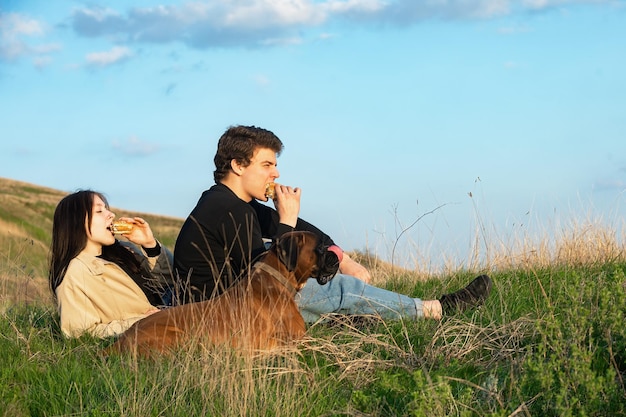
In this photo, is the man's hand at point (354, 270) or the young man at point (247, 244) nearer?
the young man at point (247, 244)

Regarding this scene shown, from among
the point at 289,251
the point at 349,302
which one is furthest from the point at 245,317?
the point at 349,302

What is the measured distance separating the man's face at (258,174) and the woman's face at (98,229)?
1.17 m

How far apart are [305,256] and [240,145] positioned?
1452 mm

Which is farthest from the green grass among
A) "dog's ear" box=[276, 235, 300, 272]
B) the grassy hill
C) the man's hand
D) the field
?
the grassy hill

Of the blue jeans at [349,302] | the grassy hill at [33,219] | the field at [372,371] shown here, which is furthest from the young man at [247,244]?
the grassy hill at [33,219]

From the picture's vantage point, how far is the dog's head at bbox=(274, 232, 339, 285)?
5684mm

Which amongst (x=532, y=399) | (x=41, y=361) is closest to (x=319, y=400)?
(x=532, y=399)

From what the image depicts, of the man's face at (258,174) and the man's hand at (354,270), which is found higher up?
the man's face at (258,174)

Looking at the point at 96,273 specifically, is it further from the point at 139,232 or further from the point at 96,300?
the point at 139,232

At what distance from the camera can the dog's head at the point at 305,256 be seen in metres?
5.68

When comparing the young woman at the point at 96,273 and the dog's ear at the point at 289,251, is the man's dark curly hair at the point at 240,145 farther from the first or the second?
the dog's ear at the point at 289,251

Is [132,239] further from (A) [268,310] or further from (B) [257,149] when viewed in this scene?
(A) [268,310]

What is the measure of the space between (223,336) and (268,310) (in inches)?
14.3

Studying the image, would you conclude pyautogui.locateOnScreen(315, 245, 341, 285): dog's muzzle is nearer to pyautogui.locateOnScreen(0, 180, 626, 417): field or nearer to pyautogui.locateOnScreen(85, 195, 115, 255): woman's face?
pyautogui.locateOnScreen(0, 180, 626, 417): field
